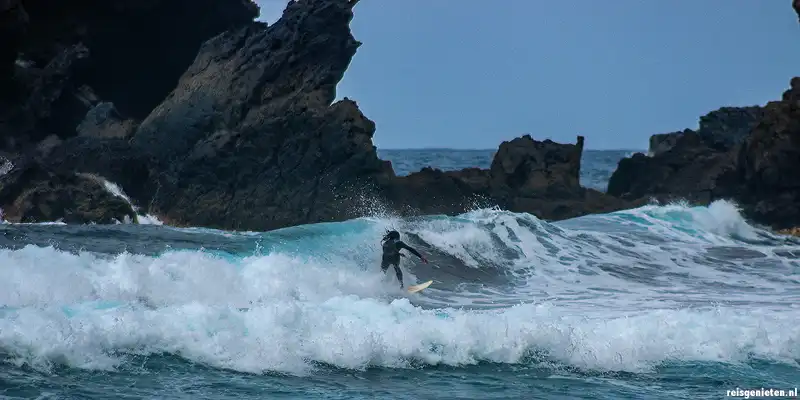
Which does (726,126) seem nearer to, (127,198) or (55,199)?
(127,198)


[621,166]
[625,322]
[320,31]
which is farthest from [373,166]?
[625,322]

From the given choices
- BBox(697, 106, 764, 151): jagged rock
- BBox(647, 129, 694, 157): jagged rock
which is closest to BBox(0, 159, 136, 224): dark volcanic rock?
BBox(647, 129, 694, 157): jagged rock

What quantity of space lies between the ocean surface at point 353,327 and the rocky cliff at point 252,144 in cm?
969

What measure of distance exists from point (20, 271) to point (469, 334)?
19.7 feet

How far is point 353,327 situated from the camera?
11.4 metres

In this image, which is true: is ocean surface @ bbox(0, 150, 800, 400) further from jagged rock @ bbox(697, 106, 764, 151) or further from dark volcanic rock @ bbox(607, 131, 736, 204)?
jagged rock @ bbox(697, 106, 764, 151)

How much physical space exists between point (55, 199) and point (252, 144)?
283 inches

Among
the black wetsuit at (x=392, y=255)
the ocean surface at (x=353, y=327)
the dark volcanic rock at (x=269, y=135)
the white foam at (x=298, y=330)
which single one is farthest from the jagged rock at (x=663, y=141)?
the white foam at (x=298, y=330)

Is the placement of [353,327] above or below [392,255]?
below

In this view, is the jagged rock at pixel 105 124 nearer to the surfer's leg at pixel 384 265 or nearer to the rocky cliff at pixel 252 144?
the rocky cliff at pixel 252 144

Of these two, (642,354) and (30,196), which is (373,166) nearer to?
(30,196)

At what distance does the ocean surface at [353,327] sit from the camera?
387 inches

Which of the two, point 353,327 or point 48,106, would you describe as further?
point 48,106

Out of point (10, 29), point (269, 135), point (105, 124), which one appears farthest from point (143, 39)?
point (10, 29)
